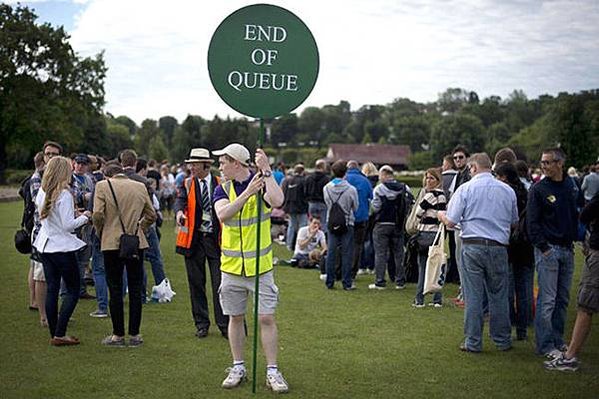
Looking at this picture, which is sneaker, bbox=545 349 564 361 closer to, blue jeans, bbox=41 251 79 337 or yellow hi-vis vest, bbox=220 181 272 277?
yellow hi-vis vest, bbox=220 181 272 277

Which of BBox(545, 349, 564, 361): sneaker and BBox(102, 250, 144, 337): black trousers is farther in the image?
BBox(102, 250, 144, 337): black trousers

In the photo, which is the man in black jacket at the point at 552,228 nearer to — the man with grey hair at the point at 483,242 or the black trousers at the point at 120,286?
the man with grey hair at the point at 483,242

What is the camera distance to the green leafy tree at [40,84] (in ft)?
167

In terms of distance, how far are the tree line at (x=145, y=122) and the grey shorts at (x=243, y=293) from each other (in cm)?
173

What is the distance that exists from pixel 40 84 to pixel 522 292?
49.3 metres

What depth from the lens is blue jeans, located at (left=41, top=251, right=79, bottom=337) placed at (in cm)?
777

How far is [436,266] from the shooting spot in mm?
9523

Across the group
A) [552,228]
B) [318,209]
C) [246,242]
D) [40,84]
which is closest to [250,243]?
[246,242]

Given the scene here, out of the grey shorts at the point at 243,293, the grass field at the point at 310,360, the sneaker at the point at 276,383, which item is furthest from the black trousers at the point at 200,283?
the sneaker at the point at 276,383

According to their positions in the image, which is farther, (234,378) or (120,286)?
(120,286)

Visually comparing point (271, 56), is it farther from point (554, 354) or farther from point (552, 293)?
point (554, 354)

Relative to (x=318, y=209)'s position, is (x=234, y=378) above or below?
below

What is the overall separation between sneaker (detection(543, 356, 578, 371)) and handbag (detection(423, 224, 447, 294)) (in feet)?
8.05

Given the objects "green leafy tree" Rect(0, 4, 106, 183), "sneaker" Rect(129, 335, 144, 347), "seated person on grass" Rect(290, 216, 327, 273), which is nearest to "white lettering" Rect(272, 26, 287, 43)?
"sneaker" Rect(129, 335, 144, 347)
